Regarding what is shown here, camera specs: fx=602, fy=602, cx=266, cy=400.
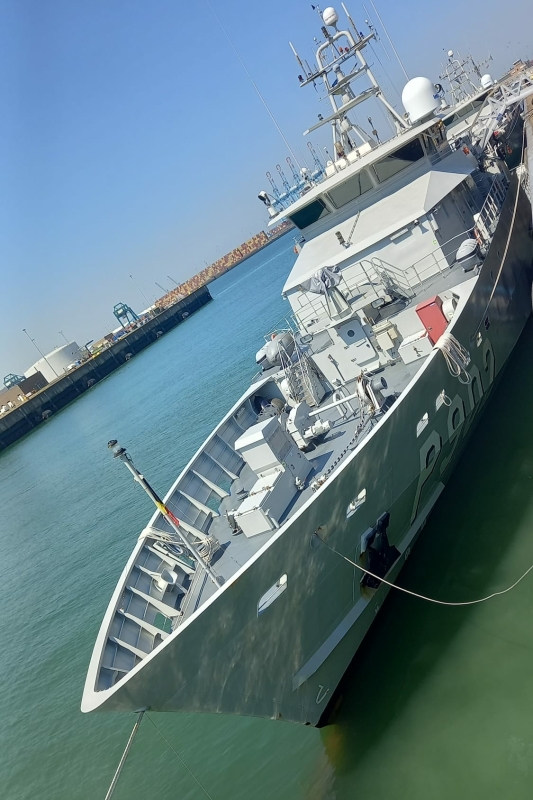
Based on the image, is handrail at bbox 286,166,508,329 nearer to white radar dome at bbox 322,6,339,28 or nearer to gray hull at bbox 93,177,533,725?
gray hull at bbox 93,177,533,725

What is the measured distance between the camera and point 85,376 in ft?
309

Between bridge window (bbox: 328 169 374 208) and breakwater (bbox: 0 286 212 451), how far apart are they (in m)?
69.7

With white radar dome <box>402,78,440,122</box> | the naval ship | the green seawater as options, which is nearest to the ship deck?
the naval ship

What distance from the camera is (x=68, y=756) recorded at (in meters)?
12.9

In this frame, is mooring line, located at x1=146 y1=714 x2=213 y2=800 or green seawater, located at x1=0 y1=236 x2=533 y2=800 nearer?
green seawater, located at x1=0 y1=236 x2=533 y2=800

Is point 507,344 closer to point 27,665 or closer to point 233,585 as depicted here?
point 233,585

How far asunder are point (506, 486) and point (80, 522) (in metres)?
21.3

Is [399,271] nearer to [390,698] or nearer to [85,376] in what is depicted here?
[390,698]

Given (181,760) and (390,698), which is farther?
(181,760)

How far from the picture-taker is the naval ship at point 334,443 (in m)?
8.45

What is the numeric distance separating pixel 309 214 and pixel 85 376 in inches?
3280

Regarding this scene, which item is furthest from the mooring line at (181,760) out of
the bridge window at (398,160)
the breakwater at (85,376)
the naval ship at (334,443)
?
the breakwater at (85,376)

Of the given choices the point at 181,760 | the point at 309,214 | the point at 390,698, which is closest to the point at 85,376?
the point at 309,214

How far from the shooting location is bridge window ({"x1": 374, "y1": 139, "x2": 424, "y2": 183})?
49.3 ft
